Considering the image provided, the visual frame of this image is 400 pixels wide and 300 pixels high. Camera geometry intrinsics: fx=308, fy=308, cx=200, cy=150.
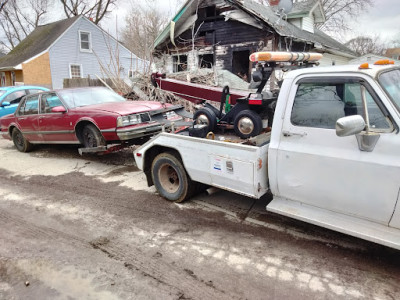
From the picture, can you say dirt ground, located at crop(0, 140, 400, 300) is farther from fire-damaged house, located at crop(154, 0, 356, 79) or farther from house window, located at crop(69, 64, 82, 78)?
house window, located at crop(69, 64, 82, 78)

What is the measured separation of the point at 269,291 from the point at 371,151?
5.10ft

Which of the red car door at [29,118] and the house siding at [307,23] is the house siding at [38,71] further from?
the house siding at [307,23]

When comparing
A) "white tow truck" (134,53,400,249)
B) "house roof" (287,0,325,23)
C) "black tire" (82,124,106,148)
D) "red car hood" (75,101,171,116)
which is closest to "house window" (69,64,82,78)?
"house roof" (287,0,325,23)

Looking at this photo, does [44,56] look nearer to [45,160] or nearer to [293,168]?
[45,160]

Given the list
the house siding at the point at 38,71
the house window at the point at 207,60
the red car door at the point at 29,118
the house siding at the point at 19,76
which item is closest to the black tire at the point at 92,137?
the red car door at the point at 29,118

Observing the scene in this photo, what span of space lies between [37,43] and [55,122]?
2364 cm

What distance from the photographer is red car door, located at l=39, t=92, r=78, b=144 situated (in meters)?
6.70

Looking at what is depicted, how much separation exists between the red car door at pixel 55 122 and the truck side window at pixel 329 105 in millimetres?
5032

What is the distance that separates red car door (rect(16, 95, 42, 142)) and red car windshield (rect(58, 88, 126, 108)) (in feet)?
3.42

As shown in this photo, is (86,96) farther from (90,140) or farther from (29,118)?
(29,118)

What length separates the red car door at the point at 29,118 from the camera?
7.55 m

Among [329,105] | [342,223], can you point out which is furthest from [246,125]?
[342,223]

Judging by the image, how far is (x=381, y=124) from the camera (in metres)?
2.75

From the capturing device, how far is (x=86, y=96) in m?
7.20
